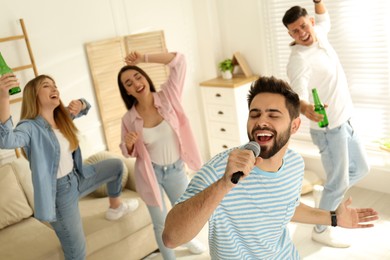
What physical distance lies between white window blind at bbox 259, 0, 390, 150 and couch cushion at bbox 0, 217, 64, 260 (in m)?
2.81

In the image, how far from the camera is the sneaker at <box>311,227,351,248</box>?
310cm

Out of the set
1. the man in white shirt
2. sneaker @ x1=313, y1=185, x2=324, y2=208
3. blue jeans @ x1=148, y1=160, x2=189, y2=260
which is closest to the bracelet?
the man in white shirt

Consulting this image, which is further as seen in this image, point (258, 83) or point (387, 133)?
point (387, 133)

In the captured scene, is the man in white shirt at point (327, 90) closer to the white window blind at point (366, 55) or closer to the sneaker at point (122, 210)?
the white window blind at point (366, 55)

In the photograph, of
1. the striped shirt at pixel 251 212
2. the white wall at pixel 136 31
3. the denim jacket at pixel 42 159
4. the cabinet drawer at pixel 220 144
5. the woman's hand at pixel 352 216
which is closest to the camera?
the striped shirt at pixel 251 212

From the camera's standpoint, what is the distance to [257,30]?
440 centimetres

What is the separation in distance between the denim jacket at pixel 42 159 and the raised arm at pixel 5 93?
155 millimetres

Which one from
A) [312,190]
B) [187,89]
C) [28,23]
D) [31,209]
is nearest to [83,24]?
[28,23]

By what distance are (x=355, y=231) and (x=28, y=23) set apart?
3.15m

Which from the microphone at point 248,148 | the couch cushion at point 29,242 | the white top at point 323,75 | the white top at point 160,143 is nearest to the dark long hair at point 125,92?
the white top at point 160,143

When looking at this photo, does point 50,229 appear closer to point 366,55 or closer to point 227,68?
point 227,68

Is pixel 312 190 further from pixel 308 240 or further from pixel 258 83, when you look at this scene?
pixel 258 83

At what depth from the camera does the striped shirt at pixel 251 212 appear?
1.56 metres

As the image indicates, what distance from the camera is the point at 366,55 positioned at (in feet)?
12.1
